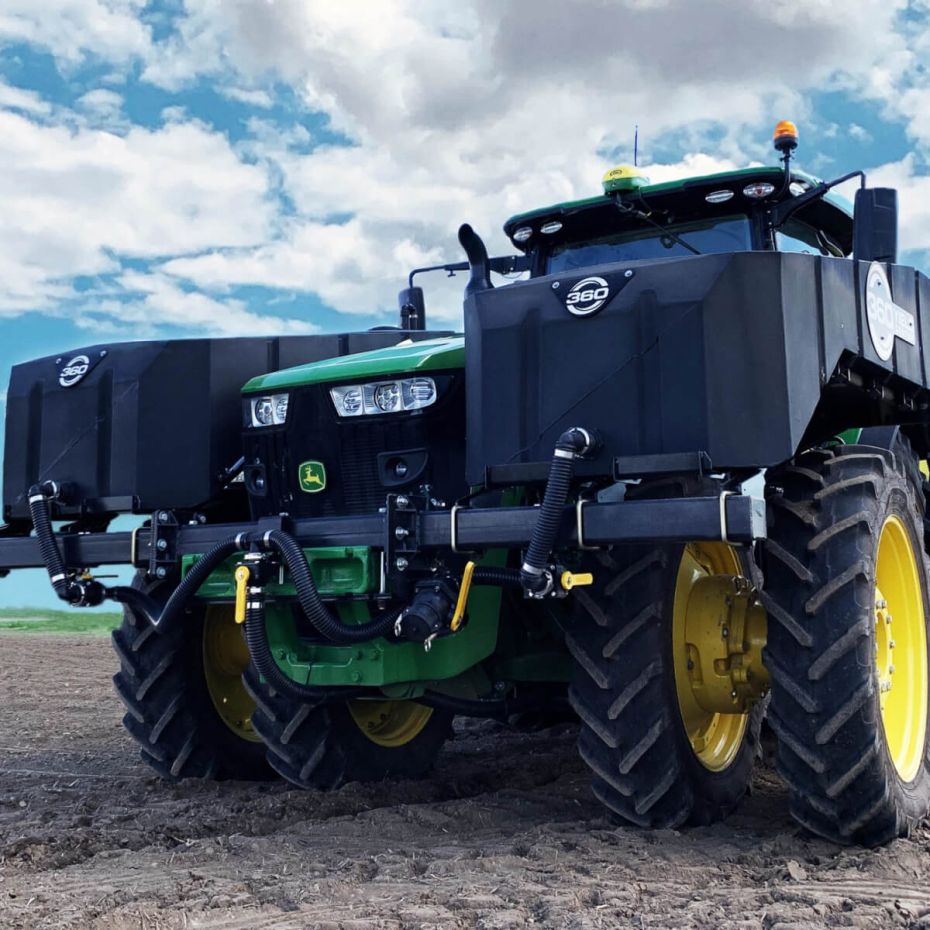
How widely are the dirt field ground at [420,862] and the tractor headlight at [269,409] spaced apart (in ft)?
5.90

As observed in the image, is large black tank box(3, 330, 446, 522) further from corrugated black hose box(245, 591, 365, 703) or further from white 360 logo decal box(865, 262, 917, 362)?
white 360 logo decal box(865, 262, 917, 362)

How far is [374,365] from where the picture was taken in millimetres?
5539

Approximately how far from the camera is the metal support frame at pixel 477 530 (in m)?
4.20

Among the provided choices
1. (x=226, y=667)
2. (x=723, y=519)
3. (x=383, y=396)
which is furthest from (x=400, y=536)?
(x=226, y=667)

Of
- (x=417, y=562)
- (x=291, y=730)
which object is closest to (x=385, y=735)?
(x=291, y=730)

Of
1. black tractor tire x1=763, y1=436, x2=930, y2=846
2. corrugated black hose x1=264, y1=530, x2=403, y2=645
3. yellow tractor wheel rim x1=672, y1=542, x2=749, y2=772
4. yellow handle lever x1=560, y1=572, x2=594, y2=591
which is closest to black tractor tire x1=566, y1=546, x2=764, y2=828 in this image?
yellow tractor wheel rim x1=672, y1=542, x2=749, y2=772

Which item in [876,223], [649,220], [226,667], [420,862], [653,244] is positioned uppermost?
[649,220]

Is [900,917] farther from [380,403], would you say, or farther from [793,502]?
[380,403]

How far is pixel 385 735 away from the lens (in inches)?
253

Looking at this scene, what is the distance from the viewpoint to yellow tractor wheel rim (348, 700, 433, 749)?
20.6 feet

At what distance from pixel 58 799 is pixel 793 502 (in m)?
3.98

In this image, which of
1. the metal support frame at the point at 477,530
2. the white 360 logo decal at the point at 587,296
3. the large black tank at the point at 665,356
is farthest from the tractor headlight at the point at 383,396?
the white 360 logo decal at the point at 587,296

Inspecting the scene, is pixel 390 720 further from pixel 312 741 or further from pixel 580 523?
pixel 580 523

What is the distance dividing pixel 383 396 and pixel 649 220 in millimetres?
1744
